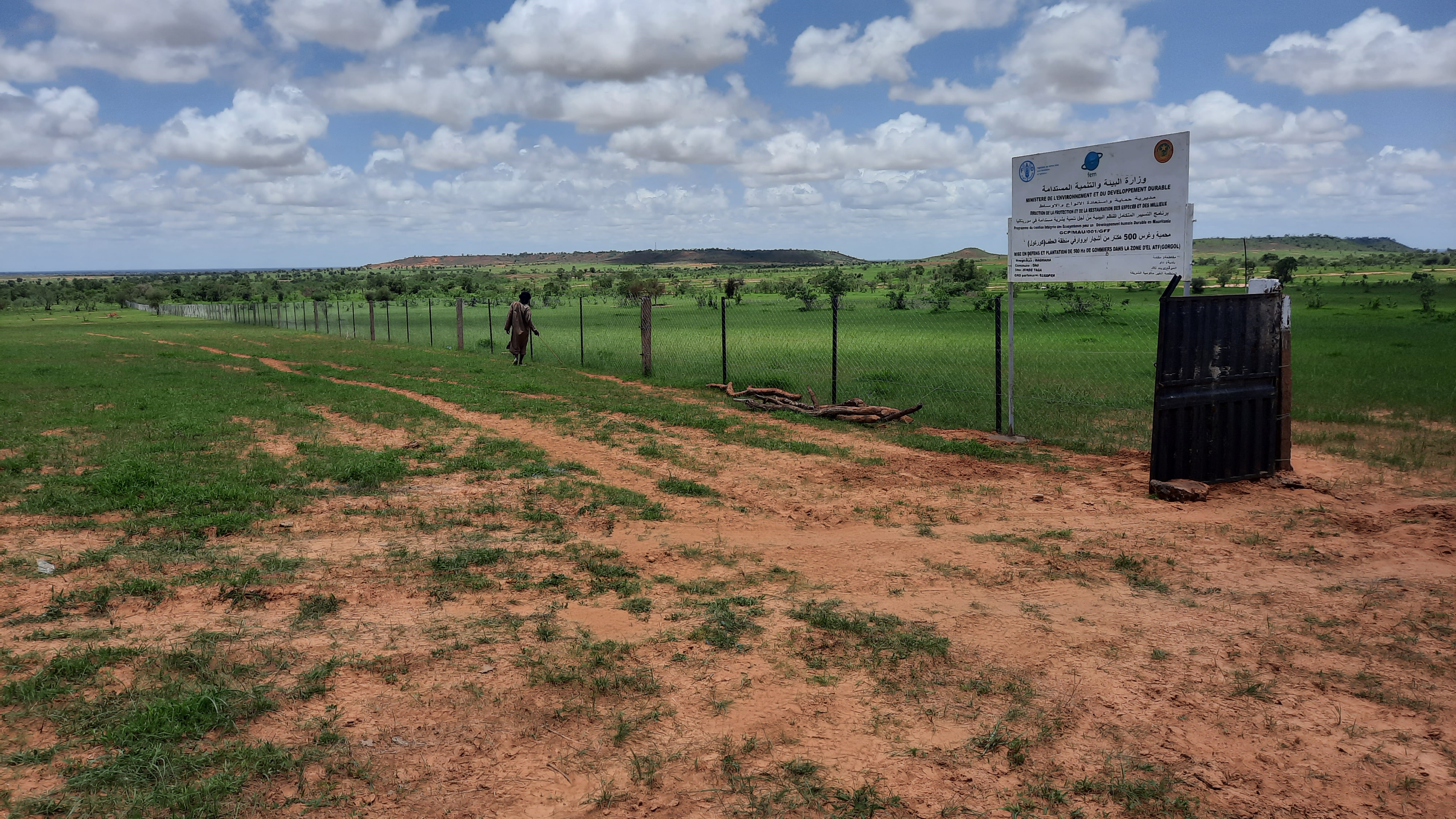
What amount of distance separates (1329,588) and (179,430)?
12.0 metres

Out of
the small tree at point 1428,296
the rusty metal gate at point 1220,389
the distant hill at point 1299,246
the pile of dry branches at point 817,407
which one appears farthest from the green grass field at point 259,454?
the distant hill at point 1299,246

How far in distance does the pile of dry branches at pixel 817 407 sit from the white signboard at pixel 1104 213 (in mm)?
2538

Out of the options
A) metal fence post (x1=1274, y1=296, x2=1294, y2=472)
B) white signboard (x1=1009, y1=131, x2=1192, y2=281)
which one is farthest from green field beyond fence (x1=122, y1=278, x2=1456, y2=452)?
white signboard (x1=1009, y1=131, x2=1192, y2=281)

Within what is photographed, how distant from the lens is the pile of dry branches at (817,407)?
473 inches

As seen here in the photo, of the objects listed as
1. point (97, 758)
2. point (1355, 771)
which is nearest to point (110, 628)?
point (97, 758)

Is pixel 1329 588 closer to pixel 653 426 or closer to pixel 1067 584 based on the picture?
pixel 1067 584

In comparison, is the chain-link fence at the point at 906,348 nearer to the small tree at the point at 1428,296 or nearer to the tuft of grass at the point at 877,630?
the tuft of grass at the point at 877,630

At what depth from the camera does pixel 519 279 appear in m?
120

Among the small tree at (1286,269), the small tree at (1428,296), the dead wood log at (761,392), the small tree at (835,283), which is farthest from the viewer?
the small tree at (835,283)

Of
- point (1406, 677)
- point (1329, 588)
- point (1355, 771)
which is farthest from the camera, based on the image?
point (1329, 588)

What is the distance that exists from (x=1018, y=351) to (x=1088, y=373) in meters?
4.81

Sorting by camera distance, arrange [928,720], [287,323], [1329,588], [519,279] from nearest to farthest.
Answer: [928,720]
[1329,588]
[287,323]
[519,279]

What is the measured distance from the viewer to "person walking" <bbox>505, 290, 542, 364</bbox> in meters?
20.7

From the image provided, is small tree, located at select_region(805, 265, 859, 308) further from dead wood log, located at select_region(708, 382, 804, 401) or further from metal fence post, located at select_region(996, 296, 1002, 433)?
metal fence post, located at select_region(996, 296, 1002, 433)
